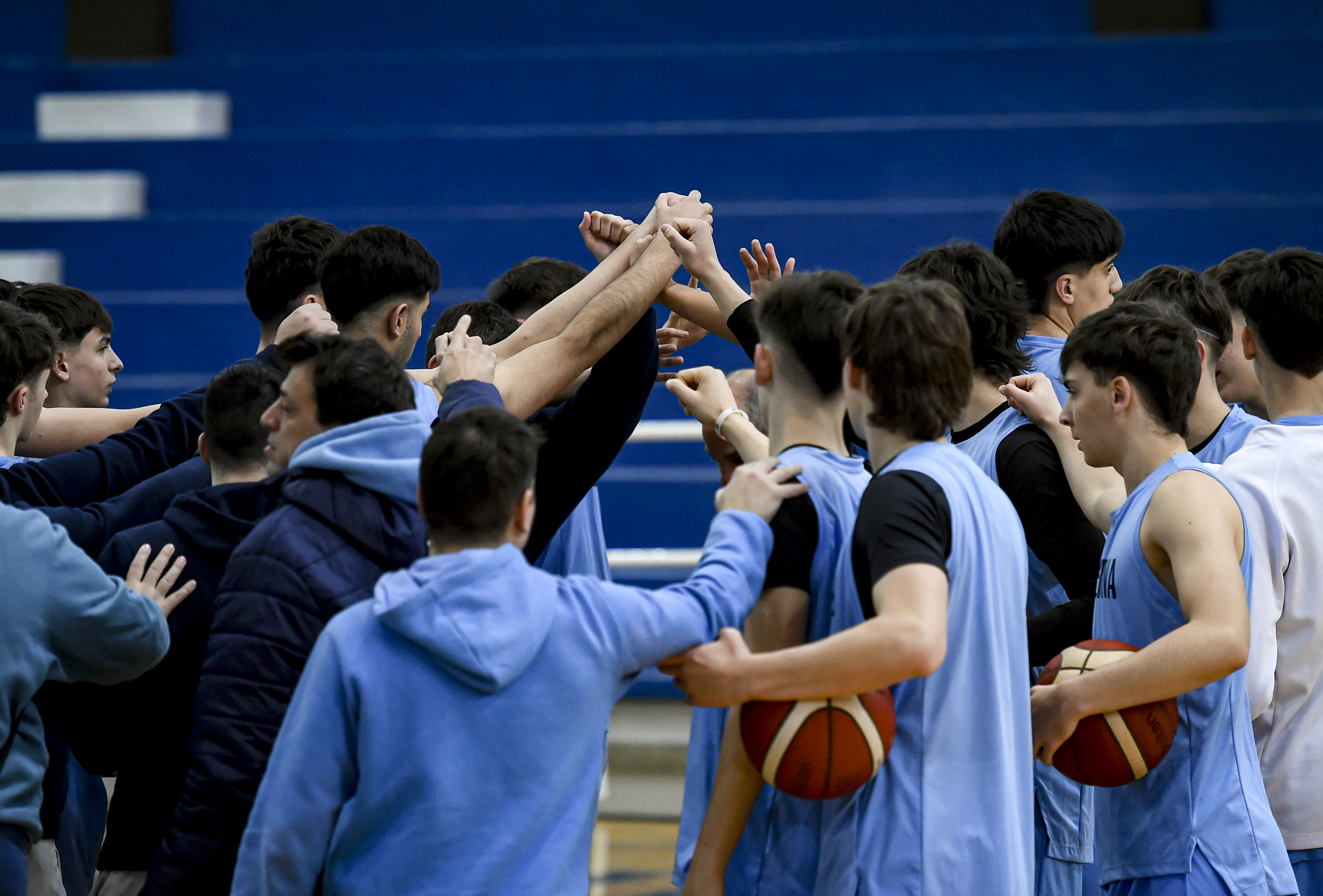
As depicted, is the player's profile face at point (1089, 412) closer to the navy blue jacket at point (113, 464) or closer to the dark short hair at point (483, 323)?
the dark short hair at point (483, 323)

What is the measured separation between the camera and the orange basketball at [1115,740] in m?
2.42

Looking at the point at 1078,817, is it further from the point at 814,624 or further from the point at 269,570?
the point at 269,570

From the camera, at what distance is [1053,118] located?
9008 mm

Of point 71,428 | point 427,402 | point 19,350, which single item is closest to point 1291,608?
point 427,402

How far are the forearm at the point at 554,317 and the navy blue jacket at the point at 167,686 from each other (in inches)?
39.9

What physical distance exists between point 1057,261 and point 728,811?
1978mm

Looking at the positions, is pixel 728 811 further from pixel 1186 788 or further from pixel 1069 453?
pixel 1069 453

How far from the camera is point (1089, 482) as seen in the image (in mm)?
3025

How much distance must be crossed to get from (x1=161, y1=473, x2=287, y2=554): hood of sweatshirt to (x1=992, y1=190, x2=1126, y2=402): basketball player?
2029 millimetres

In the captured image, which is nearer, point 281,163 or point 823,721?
point 823,721

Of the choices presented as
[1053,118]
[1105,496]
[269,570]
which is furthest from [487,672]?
[1053,118]

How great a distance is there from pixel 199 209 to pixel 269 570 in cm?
837

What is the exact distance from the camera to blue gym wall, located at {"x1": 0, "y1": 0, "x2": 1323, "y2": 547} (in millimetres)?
8586

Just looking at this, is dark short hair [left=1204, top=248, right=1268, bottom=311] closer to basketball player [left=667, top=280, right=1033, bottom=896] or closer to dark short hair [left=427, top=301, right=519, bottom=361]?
basketball player [left=667, top=280, right=1033, bottom=896]
